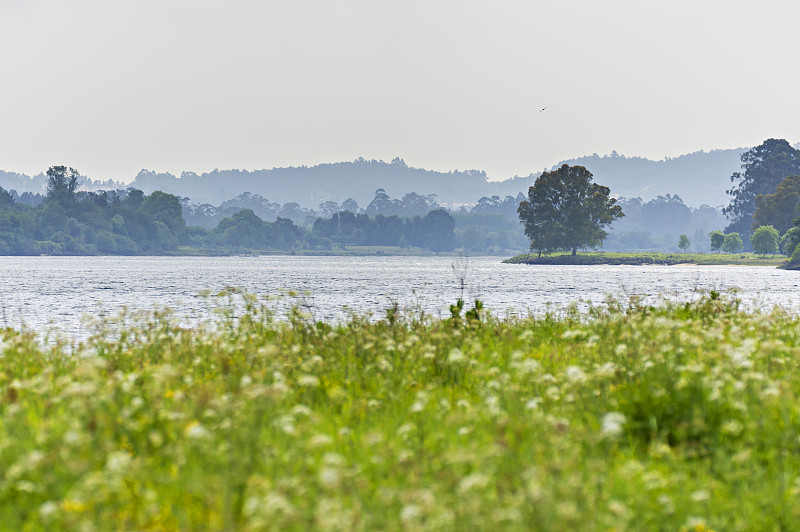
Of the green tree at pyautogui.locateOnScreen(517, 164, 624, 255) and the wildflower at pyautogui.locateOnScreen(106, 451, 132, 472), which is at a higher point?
the green tree at pyautogui.locateOnScreen(517, 164, 624, 255)

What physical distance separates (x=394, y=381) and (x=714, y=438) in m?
4.51

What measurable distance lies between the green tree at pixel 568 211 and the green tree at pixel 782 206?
88.7ft

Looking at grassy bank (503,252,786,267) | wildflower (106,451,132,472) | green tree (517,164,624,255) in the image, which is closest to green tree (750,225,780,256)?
grassy bank (503,252,786,267)

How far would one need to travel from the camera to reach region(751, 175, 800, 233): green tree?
455 feet

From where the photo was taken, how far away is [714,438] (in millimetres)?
7426

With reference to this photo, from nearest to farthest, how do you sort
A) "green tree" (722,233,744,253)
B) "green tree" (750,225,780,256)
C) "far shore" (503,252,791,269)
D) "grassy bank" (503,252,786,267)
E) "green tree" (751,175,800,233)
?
"green tree" (750,225,780,256), "green tree" (751,175,800,233), "grassy bank" (503,252,786,267), "far shore" (503,252,791,269), "green tree" (722,233,744,253)

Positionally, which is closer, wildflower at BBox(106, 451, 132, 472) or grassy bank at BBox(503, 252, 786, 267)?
wildflower at BBox(106, 451, 132, 472)

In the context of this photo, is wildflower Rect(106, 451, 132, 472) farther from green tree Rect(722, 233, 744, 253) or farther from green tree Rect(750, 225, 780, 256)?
green tree Rect(722, 233, 744, 253)

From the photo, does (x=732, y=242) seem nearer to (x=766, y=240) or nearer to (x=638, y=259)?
(x=638, y=259)

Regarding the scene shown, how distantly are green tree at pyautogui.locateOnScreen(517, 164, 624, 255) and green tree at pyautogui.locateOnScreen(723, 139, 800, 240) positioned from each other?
40.6 m

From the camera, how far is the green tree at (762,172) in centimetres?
16900

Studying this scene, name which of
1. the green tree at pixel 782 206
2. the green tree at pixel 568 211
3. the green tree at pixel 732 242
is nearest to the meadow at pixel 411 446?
the green tree at pixel 568 211

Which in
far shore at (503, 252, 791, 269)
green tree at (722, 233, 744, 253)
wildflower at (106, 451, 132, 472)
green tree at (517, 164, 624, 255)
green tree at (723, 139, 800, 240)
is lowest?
far shore at (503, 252, 791, 269)

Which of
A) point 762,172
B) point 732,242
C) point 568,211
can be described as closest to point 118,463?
point 568,211
